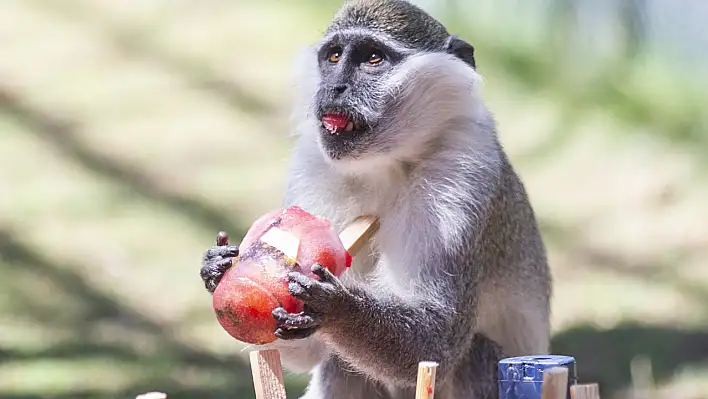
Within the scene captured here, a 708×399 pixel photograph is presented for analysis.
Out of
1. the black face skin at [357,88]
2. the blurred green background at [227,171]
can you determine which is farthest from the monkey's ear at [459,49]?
the blurred green background at [227,171]

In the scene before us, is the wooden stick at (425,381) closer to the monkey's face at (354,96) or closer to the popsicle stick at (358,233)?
the popsicle stick at (358,233)

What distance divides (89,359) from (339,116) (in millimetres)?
3894

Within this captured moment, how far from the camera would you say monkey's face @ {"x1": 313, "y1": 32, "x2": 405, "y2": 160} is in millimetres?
3822

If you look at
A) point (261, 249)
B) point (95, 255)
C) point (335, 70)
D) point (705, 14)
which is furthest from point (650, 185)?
point (261, 249)

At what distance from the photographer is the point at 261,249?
3209mm

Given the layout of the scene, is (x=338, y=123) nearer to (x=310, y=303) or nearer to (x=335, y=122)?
(x=335, y=122)

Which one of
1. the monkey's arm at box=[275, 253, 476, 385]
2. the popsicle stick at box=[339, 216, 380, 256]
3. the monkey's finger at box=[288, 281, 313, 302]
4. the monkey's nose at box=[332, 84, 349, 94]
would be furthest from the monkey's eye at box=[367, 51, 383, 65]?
the monkey's finger at box=[288, 281, 313, 302]

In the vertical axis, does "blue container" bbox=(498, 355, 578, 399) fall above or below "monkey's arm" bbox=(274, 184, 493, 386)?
below

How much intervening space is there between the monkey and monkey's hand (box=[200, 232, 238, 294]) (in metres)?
0.04

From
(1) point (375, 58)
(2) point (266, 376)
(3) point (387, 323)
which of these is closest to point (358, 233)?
(3) point (387, 323)

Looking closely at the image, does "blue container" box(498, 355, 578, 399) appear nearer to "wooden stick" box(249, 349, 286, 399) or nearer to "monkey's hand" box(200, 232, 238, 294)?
"wooden stick" box(249, 349, 286, 399)

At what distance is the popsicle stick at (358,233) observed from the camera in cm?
373

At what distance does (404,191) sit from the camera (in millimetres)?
3992

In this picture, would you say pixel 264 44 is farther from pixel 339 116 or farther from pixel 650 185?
pixel 339 116
